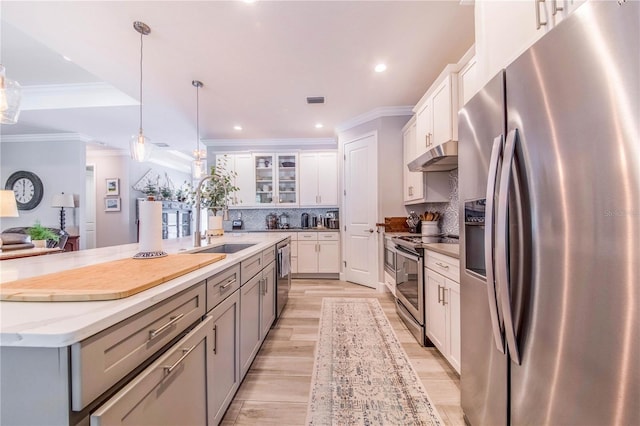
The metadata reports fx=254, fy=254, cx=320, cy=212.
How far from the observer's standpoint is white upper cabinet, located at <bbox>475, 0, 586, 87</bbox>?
3.15ft

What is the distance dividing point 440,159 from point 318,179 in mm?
2875

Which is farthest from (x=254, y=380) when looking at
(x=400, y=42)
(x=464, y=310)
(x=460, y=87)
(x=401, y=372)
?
(x=400, y=42)

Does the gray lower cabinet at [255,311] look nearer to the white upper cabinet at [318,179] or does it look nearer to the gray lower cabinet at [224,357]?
the gray lower cabinet at [224,357]

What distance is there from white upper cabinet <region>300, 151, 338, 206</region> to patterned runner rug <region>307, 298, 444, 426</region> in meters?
2.76

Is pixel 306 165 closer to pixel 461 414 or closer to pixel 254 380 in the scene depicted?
pixel 254 380

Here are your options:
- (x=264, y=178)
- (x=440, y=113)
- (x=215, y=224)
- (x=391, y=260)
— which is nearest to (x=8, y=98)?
(x=215, y=224)

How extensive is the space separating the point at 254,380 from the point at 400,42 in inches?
121

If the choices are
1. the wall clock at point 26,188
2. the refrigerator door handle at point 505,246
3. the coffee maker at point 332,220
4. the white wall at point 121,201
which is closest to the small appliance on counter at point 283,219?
the coffee maker at point 332,220

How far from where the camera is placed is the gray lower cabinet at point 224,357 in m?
1.23

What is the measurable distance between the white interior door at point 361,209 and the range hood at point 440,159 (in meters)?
1.11

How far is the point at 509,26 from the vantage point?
3.88 feet

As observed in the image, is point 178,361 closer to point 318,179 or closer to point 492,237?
point 492,237

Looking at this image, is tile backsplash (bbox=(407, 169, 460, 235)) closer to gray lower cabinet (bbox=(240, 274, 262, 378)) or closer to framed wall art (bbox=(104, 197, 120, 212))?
gray lower cabinet (bbox=(240, 274, 262, 378))

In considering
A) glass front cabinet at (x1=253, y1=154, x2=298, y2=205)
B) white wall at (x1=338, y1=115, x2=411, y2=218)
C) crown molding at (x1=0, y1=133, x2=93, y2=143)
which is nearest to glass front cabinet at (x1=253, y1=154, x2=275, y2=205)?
glass front cabinet at (x1=253, y1=154, x2=298, y2=205)
